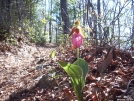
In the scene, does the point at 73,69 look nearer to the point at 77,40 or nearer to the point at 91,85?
the point at 77,40

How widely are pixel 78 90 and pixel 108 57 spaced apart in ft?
4.17

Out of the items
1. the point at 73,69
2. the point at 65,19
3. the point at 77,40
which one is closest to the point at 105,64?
the point at 77,40

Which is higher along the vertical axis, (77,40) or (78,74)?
(77,40)

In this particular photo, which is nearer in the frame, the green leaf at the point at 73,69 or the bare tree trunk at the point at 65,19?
the green leaf at the point at 73,69

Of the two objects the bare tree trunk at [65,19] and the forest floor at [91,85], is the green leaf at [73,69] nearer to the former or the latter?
the forest floor at [91,85]

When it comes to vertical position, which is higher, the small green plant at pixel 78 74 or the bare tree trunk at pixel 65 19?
the bare tree trunk at pixel 65 19

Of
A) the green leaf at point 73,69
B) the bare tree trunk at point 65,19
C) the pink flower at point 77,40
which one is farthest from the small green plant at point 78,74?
A: the bare tree trunk at point 65,19

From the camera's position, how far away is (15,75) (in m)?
4.68

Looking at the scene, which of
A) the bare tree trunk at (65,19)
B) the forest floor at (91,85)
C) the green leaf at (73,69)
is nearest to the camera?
the green leaf at (73,69)

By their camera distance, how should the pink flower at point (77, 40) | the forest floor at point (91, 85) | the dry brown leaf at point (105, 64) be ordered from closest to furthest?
the pink flower at point (77, 40) < the forest floor at point (91, 85) < the dry brown leaf at point (105, 64)

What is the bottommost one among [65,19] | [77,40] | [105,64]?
[105,64]

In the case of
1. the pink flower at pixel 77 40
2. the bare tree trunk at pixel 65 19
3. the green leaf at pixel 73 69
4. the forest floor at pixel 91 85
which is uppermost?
the bare tree trunk at pixel 65 19

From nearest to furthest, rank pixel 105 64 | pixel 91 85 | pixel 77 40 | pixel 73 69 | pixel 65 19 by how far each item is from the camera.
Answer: pixel 73 69 < pixel 77 40 < pixel 91 85 < pixel 105 64 < pixel 65 19

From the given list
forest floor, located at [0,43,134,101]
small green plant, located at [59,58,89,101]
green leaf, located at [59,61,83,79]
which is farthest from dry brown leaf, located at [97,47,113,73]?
green leaf, located at [59,61,83,79]
